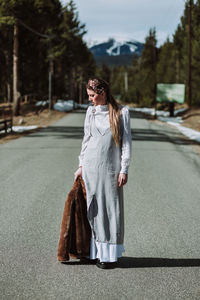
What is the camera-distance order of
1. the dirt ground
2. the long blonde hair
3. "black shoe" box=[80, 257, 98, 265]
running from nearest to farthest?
the long blonde hair, "black shoe" box=[80, 257, 98, 265], the dirt ground

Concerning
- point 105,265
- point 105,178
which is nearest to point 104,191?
point 105,178

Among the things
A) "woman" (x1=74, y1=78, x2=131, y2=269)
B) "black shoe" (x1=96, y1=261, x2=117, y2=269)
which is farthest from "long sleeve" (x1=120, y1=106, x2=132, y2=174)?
"black shoe" (x1=96, y1=261, x2=117, y2=269)

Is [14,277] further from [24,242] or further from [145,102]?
[145,102]

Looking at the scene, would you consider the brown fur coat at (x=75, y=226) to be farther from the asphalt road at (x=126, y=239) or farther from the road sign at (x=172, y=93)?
the road sign at (x=172, y=93)

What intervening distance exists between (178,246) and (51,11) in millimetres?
36742

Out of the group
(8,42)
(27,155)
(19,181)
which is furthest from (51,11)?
(19,181)

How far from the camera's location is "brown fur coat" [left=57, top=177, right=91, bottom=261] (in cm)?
453

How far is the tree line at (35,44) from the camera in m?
36.9

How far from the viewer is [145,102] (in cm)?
6662

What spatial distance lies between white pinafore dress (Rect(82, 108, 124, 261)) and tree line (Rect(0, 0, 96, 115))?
1329 inches

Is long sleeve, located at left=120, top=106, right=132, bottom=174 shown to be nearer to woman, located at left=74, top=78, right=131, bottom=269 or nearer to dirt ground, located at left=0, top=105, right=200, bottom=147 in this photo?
woman, located at left=74, top=78, right=131, bottom=269

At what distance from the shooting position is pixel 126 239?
5602 millimetres

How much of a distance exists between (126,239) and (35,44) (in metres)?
50.4

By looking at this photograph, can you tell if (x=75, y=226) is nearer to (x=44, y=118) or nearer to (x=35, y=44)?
(x=44, y=118)
